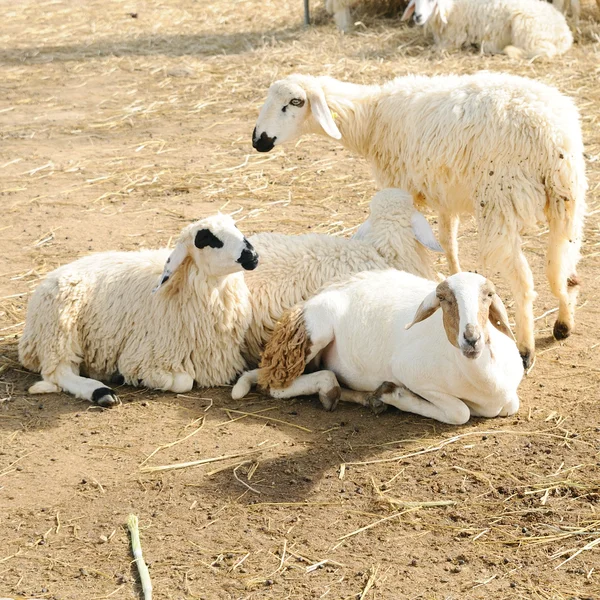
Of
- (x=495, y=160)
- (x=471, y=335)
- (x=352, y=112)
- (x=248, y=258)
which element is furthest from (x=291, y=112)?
(x=471, y=335)

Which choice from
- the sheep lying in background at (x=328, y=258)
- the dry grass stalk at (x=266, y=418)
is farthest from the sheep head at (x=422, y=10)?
the dry grass stalk at (x=266, y=418)

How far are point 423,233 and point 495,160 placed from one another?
595 millimetres

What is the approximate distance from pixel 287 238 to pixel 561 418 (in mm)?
1995

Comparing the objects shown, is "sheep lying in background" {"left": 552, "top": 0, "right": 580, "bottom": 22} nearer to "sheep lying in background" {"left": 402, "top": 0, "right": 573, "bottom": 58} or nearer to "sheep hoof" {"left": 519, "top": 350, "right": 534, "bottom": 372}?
"sheep lying in background" {"left": 402, "top": 0, "right": 573, "bottom": 58}

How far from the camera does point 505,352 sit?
15.4 feet

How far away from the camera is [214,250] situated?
510 centimetres

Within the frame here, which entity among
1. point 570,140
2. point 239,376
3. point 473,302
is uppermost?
point 570,140

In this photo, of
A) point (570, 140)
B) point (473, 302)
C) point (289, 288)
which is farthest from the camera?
point (289, 288)

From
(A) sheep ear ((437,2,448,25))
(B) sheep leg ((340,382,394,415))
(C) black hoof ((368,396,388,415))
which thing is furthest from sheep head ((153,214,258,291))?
(A) sheep ear ((437,2,448,25))

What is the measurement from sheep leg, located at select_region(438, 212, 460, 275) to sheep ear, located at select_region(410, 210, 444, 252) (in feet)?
1.48

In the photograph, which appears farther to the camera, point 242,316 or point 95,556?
point 242,316

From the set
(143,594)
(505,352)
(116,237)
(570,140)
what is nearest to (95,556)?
(143,594)

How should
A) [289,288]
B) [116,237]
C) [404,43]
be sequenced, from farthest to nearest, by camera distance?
[404,43], [116,237], [289,288]

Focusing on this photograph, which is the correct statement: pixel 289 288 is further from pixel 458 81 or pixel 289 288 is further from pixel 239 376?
pixel 458 81
